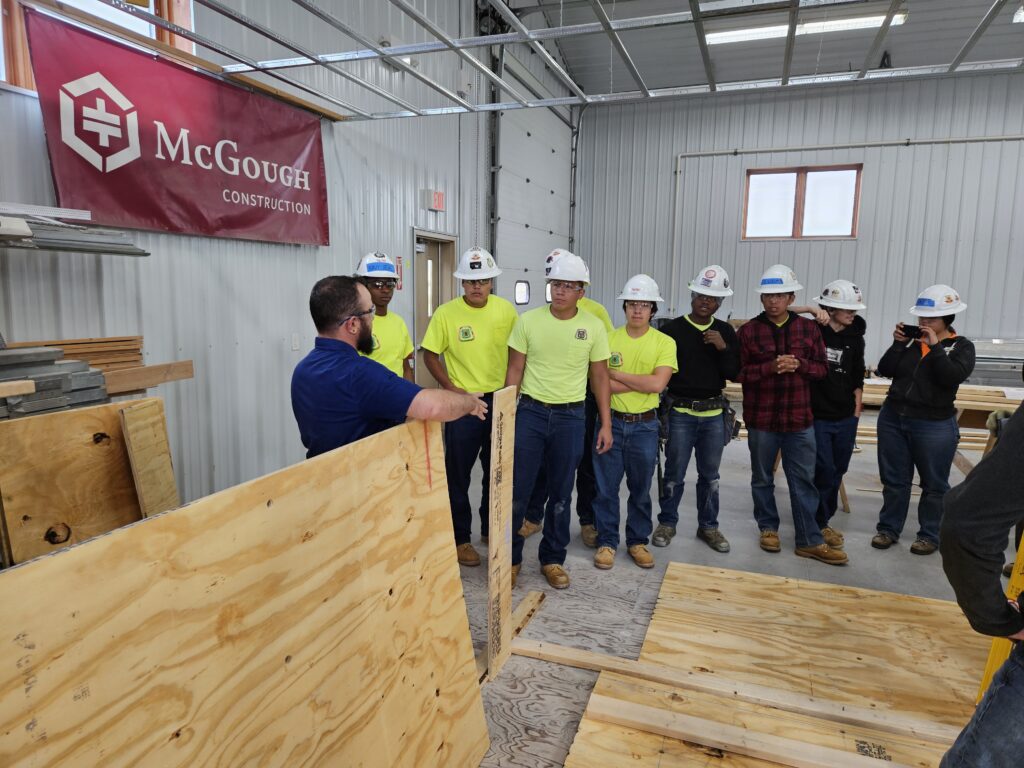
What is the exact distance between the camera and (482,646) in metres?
3.23

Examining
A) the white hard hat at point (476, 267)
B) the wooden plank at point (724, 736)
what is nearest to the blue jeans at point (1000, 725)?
the wooden plank at point (724, 736)

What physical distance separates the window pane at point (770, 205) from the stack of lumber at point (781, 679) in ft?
29.2

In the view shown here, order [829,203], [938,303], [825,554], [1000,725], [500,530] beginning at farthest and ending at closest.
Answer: [829,203] < [825,554] < [938,303] < [500,530] < [1000,725]

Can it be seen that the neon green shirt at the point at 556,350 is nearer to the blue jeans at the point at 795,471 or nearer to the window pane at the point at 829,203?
the blue jeans at the point at 795,471

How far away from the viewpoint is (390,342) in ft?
14.5

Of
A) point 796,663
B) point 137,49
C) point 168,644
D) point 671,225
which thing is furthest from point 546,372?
point 671,225

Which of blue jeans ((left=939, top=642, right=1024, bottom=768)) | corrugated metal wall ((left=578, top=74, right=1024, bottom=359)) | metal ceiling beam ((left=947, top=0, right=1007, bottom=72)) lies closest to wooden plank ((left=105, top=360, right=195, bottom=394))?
blue jeans ((left=939, top=642, right=1024, bottom=768))

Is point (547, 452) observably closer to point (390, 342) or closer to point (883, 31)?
point (390, 342)

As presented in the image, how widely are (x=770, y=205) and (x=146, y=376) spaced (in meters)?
10.6

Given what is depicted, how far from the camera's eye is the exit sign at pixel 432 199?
716 cm

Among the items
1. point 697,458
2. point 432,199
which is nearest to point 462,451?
point 697,458

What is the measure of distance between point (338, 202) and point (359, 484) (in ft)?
14.9

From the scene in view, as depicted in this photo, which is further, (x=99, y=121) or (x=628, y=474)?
(x=628, y=474)

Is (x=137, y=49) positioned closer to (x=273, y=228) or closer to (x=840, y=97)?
(x=273, y=228)
